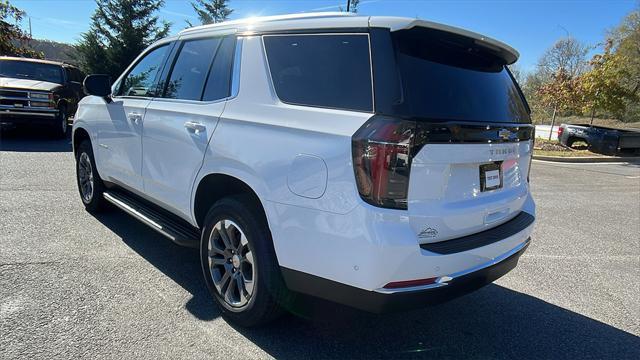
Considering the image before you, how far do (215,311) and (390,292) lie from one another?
1.50 metres

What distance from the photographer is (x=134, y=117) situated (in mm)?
3924

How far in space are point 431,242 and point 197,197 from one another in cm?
175

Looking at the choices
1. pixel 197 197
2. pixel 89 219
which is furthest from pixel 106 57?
pixel 197 197

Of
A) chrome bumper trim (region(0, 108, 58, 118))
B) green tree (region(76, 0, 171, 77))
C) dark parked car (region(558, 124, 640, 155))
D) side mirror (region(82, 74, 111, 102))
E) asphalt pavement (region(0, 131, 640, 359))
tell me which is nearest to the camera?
asphalt pavement (region(0, 131, 640, 359))

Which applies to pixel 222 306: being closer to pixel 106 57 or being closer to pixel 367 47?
pixel 367 47

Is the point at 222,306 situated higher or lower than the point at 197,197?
lower

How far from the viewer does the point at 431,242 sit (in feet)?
7.61

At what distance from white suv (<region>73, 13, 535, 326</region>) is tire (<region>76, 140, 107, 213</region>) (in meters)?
1.90

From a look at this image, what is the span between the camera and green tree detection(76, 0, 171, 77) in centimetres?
2638

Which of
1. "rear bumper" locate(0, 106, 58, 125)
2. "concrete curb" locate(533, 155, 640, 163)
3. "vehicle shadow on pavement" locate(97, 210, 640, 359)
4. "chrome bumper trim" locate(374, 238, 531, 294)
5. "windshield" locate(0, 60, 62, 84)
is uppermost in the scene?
"windshield" locate(0, 60, 62, 84)

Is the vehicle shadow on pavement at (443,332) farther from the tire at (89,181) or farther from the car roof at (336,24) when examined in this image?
the tire at (89,181)

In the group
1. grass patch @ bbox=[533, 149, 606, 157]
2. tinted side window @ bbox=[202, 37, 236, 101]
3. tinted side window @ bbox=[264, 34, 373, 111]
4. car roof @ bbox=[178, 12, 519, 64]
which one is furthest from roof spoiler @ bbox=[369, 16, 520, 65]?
grass patch @ bbox=[533, 149, 606, 157]

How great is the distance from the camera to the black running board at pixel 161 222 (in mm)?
3318

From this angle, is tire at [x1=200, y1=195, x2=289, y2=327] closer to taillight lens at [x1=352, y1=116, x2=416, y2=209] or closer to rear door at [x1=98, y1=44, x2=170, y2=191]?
taillight lens at [x1=352, y1=116, x2=416, y2=209]
